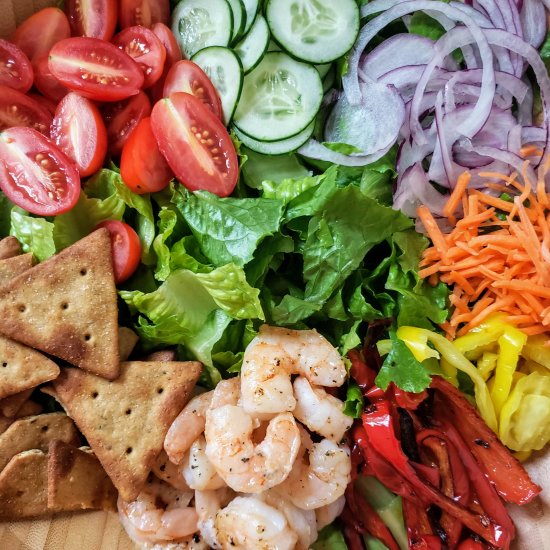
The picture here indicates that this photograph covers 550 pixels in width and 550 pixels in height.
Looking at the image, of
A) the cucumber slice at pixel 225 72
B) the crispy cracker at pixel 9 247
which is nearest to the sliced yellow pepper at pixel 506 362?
the cucumber slice at pixel 225 72

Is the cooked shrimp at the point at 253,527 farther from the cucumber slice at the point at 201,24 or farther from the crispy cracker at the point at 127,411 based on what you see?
the cucumber slice at the point at 201,24

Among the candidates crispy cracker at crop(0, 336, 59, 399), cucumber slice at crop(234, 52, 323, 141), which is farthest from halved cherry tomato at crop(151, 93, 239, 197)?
crispy cracker at crop(0, 336, 59, 399)

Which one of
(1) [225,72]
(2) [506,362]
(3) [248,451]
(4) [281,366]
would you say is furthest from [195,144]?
(2) [506,362]

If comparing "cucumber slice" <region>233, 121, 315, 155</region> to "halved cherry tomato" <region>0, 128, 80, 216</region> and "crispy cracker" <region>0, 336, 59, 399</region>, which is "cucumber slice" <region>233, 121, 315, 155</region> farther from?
"crispy cracker" <region>0, 336, 59, 399</region>

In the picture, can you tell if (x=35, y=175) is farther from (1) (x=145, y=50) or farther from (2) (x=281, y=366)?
(2) (x=281, y=366)

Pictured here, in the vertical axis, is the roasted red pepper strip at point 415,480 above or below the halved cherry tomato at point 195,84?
below
